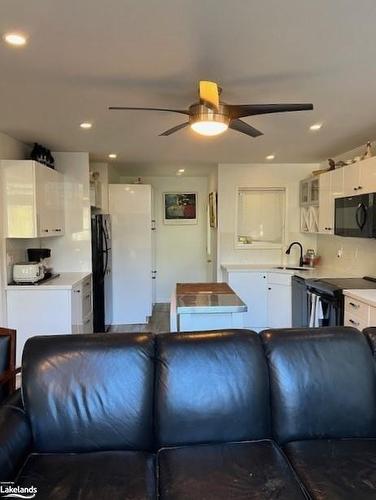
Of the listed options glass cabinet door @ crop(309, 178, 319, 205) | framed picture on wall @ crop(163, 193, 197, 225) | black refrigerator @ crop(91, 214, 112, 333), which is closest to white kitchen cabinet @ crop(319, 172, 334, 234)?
glass cabinet door @ crop(309, 178, 319, 205)

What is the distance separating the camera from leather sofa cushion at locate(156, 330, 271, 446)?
1837 millimetres

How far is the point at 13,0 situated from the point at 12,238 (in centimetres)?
291

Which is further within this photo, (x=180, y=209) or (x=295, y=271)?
(x=180, y=209)

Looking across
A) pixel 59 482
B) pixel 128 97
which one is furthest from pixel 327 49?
pixel 59 482

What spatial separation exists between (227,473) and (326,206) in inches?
147

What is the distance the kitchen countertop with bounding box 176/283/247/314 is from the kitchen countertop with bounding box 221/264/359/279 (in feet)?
4.74

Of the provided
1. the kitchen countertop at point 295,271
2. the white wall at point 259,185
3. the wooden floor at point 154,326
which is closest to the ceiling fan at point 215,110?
the kitchen countertop at point 295,271

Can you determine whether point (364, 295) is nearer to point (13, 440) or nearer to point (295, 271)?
point (295, 271)

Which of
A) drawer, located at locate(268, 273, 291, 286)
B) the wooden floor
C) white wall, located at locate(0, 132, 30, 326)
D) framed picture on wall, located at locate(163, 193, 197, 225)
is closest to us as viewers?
white wall, located at locate(0, 132, 30, 326)

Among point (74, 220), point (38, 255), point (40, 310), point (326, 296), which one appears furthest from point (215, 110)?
point (74, 220)

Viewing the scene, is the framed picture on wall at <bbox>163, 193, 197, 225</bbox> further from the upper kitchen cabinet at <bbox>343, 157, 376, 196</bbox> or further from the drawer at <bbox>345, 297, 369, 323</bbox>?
the drawer at <bbox>345, 297, 369, 323</bbox>

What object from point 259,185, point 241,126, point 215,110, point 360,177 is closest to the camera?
point 215,110

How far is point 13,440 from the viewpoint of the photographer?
1618 millimetres

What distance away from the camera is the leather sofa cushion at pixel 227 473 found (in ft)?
4.65
